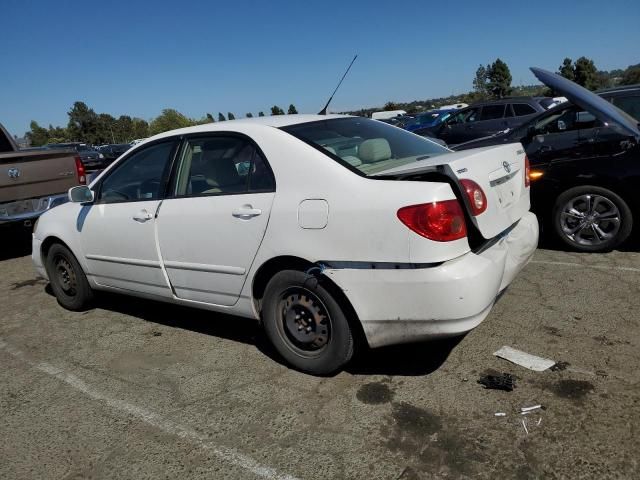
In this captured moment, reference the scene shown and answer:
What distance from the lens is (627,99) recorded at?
5.48 metres

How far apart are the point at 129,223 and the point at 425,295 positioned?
95.8 inches

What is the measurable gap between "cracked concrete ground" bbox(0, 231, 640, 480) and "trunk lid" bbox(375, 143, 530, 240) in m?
0.90

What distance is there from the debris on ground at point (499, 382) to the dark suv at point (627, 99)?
3901 mm

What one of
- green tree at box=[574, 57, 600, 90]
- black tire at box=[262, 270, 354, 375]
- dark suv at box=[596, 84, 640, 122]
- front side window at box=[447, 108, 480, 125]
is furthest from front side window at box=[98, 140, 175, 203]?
green tree at box=[574, 57, 600, 90]

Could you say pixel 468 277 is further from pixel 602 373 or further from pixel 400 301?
pixel 602 373

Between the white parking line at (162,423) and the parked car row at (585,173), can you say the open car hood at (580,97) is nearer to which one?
the parked car row at (585,173)

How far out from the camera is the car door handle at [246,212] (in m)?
3.16

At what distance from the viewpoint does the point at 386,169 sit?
119 inches

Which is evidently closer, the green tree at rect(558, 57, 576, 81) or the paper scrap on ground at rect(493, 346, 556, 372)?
the paper scrap on ground at rect(493, 346, 556, 372)

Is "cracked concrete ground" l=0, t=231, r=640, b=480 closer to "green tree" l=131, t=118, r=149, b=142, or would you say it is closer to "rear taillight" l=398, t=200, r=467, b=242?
"rear taillight" l=398, t=200, r=467, b=242

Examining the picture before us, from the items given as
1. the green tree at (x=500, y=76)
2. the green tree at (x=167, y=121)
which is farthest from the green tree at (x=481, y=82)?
the green tree at (x=167, y=121)

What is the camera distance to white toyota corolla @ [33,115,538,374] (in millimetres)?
2656

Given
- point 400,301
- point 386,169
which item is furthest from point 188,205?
point 400,301

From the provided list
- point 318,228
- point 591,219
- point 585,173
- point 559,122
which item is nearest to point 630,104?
point 559,122
